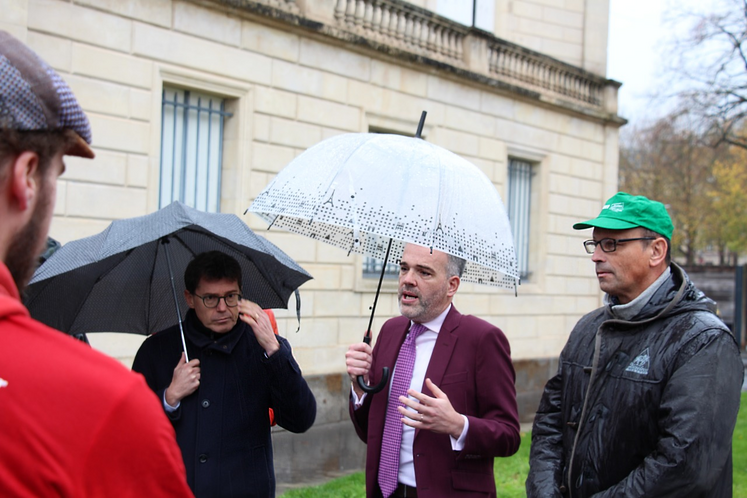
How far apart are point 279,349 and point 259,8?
7.21 meters

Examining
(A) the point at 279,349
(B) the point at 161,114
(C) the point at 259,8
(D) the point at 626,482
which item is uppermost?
(C) the point at 259,8

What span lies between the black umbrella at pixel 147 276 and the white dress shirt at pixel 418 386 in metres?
0.65

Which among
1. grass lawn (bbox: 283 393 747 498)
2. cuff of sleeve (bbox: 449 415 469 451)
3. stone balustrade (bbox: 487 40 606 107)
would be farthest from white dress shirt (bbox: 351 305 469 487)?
stone balustrade (bbox: 487 40 606 107)

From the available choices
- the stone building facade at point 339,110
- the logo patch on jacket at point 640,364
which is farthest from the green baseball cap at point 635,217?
the stone building facade at point 339,110

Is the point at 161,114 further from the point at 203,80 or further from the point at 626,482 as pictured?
the point at 626,482

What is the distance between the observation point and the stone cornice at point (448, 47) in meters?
10.4

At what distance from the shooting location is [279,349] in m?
3.46

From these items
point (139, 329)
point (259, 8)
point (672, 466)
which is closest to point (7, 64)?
point (672, 466)

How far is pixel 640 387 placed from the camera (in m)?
3.09

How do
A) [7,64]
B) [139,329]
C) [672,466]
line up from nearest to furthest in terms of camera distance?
[7,64], [672,466], [139,329]

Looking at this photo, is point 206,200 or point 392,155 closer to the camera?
point 392,155

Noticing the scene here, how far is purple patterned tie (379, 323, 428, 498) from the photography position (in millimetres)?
3631

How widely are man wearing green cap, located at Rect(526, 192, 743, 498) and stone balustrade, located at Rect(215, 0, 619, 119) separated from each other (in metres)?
7.32

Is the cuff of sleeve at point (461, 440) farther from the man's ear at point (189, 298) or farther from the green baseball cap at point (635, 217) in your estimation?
the man's ear at point (189, 298)
